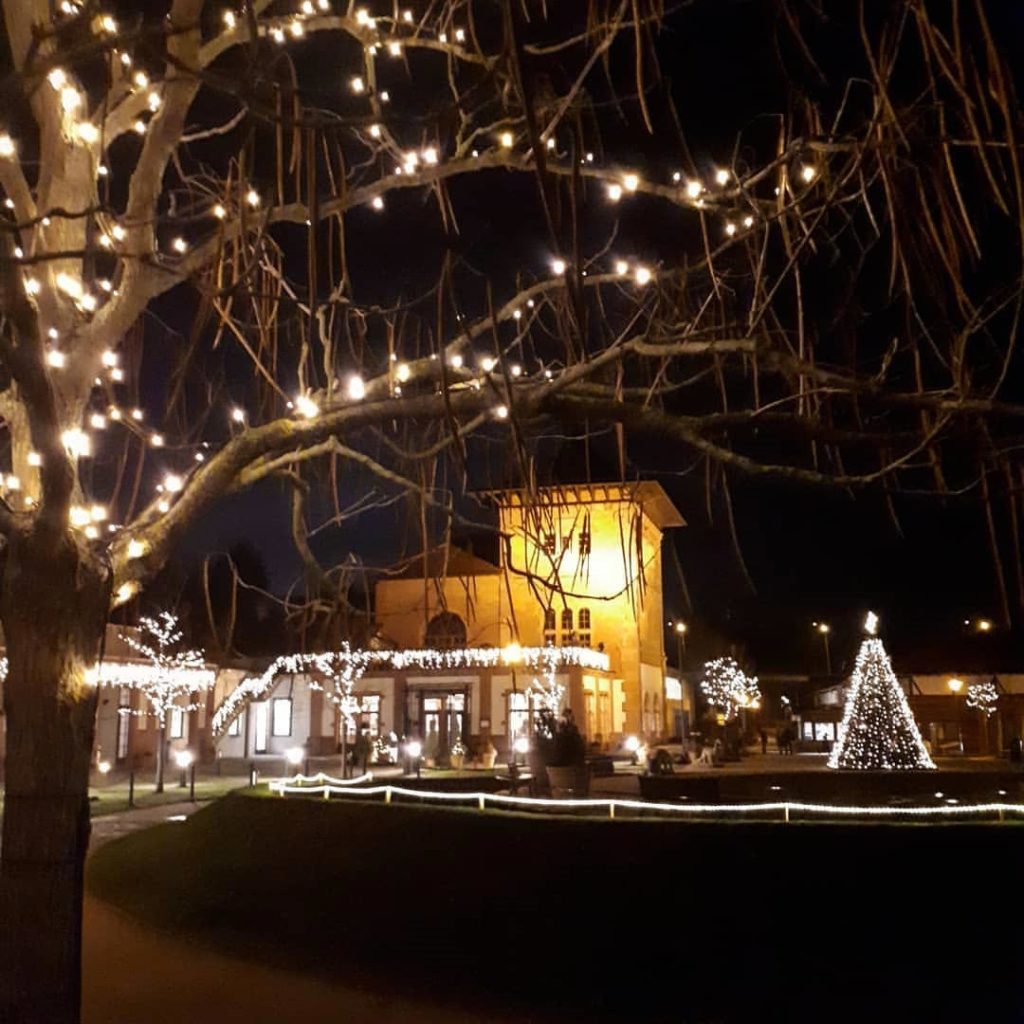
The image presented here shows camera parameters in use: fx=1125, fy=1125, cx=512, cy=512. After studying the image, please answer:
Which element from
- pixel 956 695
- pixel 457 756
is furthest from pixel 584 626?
pixel 457 756

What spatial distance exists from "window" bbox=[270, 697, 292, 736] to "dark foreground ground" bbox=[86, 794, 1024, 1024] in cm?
3820

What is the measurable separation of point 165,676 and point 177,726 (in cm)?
1155

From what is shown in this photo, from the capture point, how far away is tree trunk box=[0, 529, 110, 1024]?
5.70 meters

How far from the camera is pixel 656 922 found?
325 inches

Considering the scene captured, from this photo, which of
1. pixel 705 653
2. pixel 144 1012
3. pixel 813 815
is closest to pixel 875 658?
pixel 813 815

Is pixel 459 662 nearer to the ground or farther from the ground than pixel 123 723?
farther from the ground

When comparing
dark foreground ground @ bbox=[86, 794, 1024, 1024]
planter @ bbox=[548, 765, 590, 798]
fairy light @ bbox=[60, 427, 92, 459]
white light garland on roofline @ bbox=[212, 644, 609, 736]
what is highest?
white light garland on roofline @ bbox=[212, 644, 609, 736]

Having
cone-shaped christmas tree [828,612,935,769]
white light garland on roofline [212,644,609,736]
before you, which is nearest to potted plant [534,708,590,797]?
cone-shaped christmas tree [828,612,935,769]

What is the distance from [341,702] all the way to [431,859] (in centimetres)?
2844

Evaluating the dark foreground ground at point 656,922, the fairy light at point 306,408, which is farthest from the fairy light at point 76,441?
the dark foreground ground at point 656,922

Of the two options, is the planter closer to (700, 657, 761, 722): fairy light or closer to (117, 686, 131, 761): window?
(117, 686, 131, 761): window

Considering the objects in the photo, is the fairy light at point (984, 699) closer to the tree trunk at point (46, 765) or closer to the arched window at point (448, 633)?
the arched window at point (448, 633)

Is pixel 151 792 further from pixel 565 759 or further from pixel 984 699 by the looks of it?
pixel 984 699

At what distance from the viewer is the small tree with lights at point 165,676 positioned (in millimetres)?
34031
